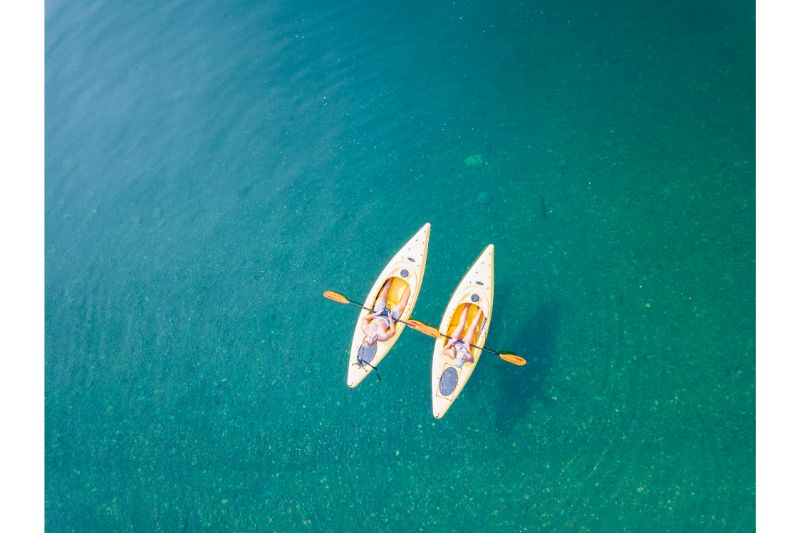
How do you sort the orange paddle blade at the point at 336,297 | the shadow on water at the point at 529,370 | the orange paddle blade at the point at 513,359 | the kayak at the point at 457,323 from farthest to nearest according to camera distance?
the orange paddle blade at the point at 336,297
the shadow on water at the point at 529,370
the kayak at the point at 457,323
the orange paddle blade at the point at 513,359

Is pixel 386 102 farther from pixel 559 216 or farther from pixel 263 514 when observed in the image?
pixel 263 514

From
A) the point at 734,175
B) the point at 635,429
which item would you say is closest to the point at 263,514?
the point at 635,429

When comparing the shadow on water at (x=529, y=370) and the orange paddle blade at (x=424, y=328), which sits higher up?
the orange paddle blade at (x=424, y=328)

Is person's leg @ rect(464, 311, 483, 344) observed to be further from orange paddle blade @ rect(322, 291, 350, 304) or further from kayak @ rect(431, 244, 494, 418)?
orange paddle blade @ rect(322, 291, 350, 304)

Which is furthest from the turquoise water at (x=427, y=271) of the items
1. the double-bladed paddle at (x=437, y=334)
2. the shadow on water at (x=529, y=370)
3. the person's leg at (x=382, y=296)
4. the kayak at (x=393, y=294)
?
the person's leg at (x=382, y=296)

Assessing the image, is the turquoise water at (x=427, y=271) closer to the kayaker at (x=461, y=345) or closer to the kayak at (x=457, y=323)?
the kayak at (x=457, y=323)

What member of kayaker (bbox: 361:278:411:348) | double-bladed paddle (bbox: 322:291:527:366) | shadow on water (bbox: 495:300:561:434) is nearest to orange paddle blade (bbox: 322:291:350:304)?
double-bladed paddle (bbox: 322:291:527:366)
